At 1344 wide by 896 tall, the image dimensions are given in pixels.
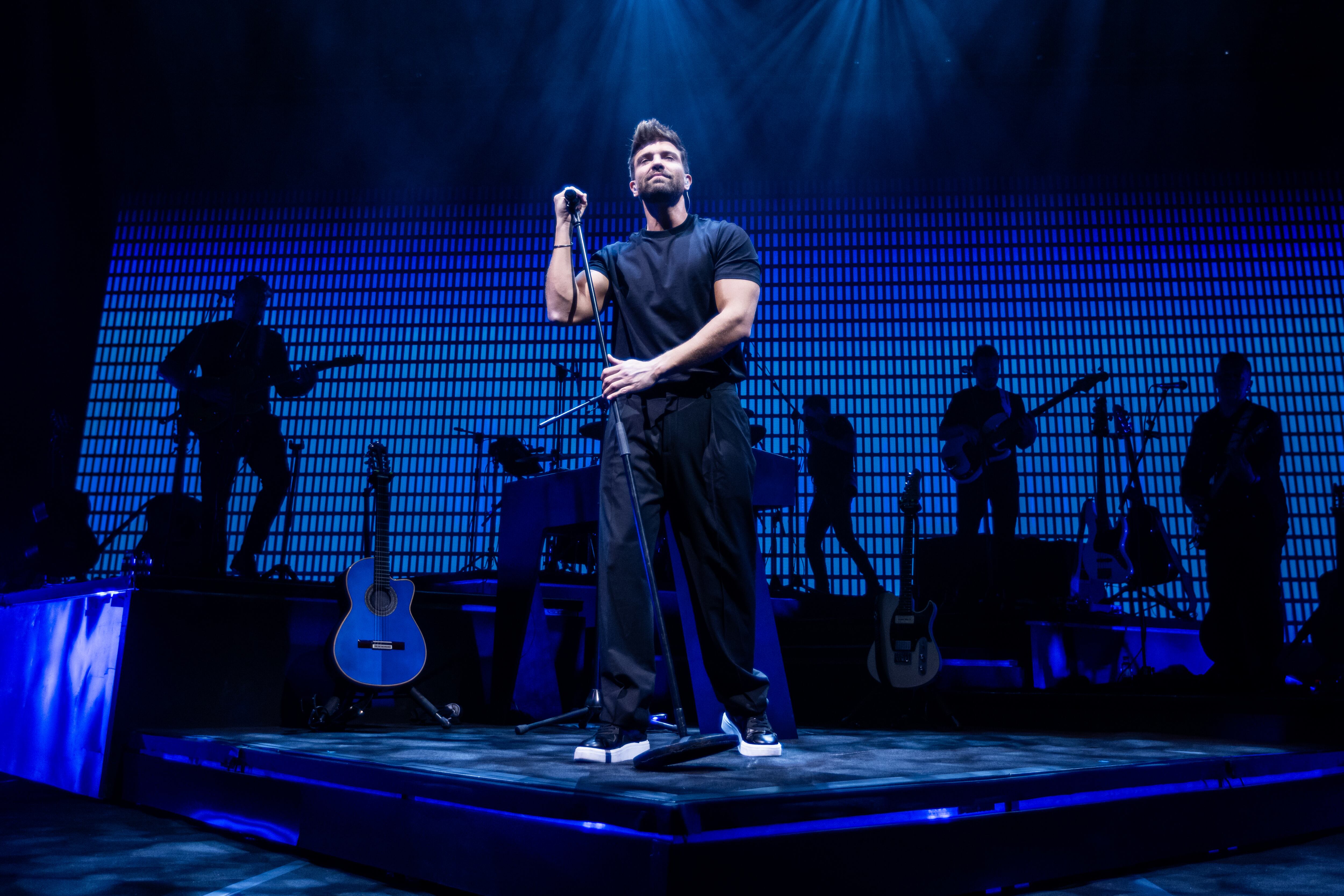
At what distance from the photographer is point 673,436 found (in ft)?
7.62

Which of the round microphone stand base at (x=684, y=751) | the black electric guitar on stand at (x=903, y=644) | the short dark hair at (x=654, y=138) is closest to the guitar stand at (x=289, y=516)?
the black electric guitar on stand at (x=903, y=644)

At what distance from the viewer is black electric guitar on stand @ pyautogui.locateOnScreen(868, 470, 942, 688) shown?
4.39m

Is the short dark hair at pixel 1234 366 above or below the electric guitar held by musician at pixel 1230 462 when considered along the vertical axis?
above

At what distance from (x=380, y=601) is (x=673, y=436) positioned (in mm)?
1665

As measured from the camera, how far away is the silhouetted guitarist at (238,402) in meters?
5.47

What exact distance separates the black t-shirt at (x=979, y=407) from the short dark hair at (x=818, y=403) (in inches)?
33.3

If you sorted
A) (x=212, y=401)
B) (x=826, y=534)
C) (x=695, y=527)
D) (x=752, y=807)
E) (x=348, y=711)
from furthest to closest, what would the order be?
(x=826, y=534)
(x=212, y=401)
(x=348, y=711)
(x=695, y=527)
(x=752, y=807)

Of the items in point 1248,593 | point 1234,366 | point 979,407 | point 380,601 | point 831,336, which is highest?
point 831,336

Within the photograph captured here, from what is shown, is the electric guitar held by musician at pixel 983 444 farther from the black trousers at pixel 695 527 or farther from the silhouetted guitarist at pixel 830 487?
the black trousers at pixel 695 527

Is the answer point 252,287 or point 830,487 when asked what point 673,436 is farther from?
point 830,487

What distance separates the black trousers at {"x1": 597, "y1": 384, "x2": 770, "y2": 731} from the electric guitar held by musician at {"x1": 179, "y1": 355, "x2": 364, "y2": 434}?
3.93 meters

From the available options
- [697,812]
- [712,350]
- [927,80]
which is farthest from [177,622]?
[927,80]

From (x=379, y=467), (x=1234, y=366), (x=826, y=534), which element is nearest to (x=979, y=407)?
(x=826, y=534)

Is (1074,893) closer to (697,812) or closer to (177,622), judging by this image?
(697,812)
